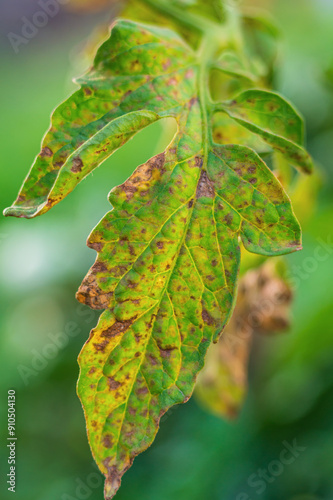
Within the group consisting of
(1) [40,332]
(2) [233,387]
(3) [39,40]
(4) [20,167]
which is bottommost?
(2) [233,387]

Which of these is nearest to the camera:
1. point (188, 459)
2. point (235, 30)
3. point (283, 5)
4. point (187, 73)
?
point (187, 73)

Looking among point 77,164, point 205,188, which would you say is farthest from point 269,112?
point 77,164

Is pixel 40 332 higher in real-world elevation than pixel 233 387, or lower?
higher

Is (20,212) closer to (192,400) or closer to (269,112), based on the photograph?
(269,112)

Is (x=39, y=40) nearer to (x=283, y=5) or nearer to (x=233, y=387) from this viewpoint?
A: (x=283, y=5)

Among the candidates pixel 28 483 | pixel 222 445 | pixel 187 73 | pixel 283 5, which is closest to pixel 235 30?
pixel 187 73

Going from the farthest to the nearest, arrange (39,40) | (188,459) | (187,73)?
1. (39,40)
2. (188,459)
3. (187,73)

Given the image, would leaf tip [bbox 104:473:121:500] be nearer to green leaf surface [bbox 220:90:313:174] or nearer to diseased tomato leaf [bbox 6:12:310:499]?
diseased tomato leaf [bbox 6:12:310:499]
